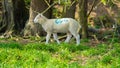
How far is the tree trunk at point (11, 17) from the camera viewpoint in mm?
16984

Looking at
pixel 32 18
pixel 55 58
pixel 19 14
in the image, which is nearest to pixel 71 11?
pixel 32 18

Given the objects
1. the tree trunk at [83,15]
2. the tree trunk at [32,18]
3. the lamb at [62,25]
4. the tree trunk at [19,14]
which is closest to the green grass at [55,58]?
the lamb at [62,25]

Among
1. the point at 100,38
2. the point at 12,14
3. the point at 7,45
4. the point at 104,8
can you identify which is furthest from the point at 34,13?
the point at 104,8

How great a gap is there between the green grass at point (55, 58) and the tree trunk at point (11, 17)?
202 inches

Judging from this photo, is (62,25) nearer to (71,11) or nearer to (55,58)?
(71,11)

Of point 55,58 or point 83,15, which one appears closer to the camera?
point 55,58

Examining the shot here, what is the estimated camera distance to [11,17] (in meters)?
17.0

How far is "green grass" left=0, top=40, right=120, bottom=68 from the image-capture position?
916 centimetres

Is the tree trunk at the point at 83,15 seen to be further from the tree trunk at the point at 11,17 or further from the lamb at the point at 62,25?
the tree trunk at the point at 11,17

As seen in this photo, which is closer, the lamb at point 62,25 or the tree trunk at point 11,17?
the lamb at point 62,25

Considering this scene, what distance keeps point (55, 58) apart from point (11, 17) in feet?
24.8

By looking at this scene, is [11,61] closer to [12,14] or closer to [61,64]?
[61,64]

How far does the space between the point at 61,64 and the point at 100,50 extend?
107 inches

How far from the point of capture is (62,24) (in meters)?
13.4
